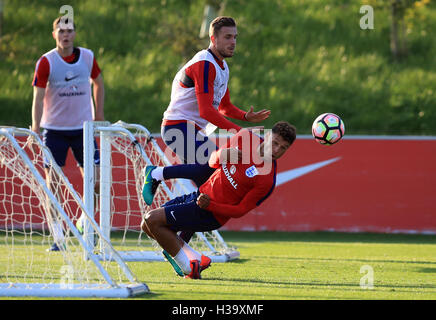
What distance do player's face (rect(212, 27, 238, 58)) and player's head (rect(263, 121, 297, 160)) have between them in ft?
3.55

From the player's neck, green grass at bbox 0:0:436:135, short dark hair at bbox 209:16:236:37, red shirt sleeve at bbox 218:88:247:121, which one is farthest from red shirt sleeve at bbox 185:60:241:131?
green grass at bbox 0:0:436:135

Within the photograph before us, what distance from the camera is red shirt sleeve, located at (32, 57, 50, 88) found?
8047mm

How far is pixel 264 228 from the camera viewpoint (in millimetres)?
11141

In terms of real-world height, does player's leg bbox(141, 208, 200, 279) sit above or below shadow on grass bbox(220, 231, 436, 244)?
above

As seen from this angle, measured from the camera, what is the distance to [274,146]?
547 centimetres

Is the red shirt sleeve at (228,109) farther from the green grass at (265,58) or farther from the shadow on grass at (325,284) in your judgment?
the green grass at (265,58)

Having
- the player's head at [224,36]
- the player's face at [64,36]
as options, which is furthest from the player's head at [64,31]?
the player's head at [224,36]

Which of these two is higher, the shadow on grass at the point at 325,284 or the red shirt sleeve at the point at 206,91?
the red shirt sleeve at the point at 206,91

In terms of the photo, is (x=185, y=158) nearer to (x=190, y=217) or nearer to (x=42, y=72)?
(x=190, y=217)

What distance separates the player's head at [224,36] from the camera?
6.26m

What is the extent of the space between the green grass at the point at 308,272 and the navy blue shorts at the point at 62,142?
1.91 meters

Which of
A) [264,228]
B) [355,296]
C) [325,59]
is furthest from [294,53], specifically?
[355,296]

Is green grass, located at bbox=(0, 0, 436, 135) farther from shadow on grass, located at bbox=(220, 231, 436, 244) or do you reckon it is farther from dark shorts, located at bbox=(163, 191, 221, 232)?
dark shorts, located at bbox=(163, 191, 221, 232)
